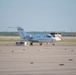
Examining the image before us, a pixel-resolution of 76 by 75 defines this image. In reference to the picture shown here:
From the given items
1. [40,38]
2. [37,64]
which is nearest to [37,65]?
[37,64]

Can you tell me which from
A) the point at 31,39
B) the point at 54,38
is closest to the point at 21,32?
the point at 31,39

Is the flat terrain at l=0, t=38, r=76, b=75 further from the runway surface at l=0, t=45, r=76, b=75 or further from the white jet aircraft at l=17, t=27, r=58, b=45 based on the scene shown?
the white jet aircraft at l=17, t=27, r=58, b=45

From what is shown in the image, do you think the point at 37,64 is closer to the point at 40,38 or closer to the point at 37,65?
the point at 37,65

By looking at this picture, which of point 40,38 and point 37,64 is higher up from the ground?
point 37,64

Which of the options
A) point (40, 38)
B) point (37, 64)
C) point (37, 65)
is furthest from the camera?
point (40, 38)

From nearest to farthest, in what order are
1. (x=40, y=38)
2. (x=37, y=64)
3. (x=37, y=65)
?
(x=37, y=65)
(x=37, y=64)
(x=40, y=38)

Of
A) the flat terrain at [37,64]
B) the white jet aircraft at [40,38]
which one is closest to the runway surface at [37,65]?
the flat terrain at [37,64]

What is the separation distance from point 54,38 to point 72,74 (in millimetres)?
63730

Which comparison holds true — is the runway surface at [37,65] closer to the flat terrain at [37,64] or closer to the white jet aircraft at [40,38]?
the flat terrain at [37,64]

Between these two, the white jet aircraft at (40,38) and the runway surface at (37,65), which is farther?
the white jet aircraft at (40,38)

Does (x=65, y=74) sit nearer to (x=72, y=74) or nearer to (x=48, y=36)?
(x=72, y=74)

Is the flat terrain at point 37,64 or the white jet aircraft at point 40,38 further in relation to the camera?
the white jet aircraft at point 40,38

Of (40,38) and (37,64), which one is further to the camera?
(40,38)

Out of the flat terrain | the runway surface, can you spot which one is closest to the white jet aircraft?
the flat terrain
